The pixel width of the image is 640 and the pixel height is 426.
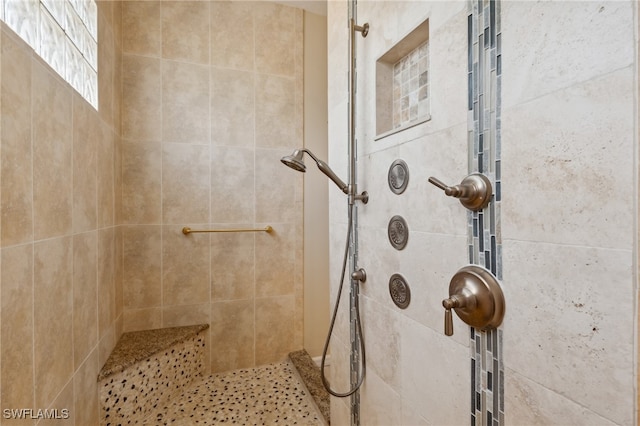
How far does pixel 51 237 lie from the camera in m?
0.99

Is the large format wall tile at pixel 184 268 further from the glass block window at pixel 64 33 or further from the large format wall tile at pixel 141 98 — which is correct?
the glass block window at pixel 64 33

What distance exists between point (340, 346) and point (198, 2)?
2338 mm

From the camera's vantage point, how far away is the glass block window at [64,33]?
0.87 m

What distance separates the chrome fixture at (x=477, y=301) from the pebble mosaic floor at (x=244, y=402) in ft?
4.16

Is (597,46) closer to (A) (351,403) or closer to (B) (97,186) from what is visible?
(A) (351,403)

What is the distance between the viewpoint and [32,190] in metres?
0.89

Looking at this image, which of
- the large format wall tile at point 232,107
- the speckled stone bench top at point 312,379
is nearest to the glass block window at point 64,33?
the large format wall tile at point 232,107

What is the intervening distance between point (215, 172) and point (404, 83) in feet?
4.79

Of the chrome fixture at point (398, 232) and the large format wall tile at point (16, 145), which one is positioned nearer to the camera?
the large format wall tile at point (16, 145)

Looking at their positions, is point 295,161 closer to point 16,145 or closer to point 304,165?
point 304,165

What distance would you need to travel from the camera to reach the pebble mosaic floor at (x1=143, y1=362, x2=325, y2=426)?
1.63 m

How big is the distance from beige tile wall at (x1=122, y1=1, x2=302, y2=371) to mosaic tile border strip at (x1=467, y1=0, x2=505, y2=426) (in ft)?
5.47

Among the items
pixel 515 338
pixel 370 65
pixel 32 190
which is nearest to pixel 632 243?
pixel 515 338

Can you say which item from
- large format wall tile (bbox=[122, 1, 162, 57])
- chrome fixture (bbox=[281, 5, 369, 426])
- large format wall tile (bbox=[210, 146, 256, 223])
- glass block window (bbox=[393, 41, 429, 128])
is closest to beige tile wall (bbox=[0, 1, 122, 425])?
large format wall tile (bbox=[122, 1, 162, 57])
